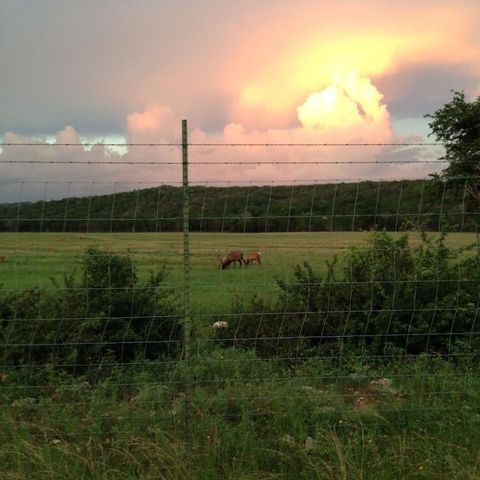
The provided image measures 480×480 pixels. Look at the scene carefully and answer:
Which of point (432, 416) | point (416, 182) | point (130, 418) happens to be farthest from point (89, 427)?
point (416, 182)

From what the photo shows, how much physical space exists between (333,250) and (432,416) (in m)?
2.31

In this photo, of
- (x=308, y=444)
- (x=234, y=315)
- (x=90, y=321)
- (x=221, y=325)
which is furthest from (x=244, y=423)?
(x=221, y=325)

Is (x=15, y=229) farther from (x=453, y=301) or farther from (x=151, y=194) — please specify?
(x=453, y=301)

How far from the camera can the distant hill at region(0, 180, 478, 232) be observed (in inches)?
188

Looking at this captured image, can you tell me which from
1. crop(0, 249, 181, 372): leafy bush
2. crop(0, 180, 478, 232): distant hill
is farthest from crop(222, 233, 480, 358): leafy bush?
crop(0, 180, 478, 232): distant hill

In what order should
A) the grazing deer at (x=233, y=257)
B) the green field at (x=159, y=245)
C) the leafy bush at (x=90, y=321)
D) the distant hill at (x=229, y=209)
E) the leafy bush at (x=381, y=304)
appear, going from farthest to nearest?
the leafy bush at (x=381, y=304) < the grazing deer at (x=233, y=257) < the leafy bush at (x=90, y=321) < the green field at (x=159, y=245) < the distant hill at (x=229, y=209)

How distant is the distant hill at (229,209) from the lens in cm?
477

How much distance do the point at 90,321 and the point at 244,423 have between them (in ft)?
7.60

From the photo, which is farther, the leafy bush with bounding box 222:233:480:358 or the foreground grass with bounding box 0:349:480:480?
the leafy bush with bounding box 222:233:480:358

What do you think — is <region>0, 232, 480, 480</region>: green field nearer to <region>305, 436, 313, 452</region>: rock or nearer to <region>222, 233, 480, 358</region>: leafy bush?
<region>305, 436, 313, 452</region>: rock

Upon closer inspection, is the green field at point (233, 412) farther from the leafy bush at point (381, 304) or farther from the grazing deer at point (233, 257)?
the leafy bush at point (381, 304)

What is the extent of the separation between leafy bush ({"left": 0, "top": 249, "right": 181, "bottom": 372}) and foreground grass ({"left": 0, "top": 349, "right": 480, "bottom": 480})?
15.6 inches

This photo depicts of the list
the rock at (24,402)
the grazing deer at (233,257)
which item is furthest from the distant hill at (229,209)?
the rock at (24,402)

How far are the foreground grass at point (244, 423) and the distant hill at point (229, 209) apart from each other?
1468 millimetres
